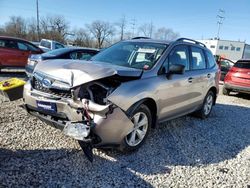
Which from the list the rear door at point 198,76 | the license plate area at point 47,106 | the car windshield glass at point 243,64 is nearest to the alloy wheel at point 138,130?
the license plate area at point 47,106

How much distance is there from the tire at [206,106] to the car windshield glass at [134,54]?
7.42ft

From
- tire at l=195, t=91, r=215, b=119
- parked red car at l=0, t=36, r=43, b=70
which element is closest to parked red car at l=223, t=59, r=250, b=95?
tire at l=195, t=91, r=215, b=119

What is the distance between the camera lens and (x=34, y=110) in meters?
4.04

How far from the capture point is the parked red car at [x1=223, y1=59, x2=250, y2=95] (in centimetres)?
1012

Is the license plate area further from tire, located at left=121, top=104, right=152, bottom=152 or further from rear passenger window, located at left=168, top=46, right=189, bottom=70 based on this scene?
rear passenger window, located at left=168, top=46, right=189, bottom=70

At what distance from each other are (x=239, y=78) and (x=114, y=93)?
8214 mm

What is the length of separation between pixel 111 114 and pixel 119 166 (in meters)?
0.75

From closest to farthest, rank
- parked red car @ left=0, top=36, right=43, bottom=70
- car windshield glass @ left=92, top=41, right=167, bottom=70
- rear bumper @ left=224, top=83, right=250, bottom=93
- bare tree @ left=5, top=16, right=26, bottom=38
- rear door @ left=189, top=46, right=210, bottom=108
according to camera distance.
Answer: car windshield glass @ left=92, top=41, right=167, bottom=70, rear door @ left=189, top=46, right=210, bottom=108, rear bumper @ left=224, top=83, right=250, bottom=93, parked red car @ left=0, top=36, right=43, bottom=70, bare tree @ left=5, top=16, right=26, bottom=38

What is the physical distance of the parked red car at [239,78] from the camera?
33.2 feet

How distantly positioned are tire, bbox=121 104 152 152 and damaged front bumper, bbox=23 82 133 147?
205 millimetres

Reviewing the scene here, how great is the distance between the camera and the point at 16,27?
60469 millimetres

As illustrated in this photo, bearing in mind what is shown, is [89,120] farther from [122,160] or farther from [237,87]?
[237,87]

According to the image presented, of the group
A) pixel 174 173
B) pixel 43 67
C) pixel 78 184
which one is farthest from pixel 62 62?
pixel 174 173

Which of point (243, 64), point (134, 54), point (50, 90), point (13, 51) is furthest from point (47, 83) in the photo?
point (243, 64)
